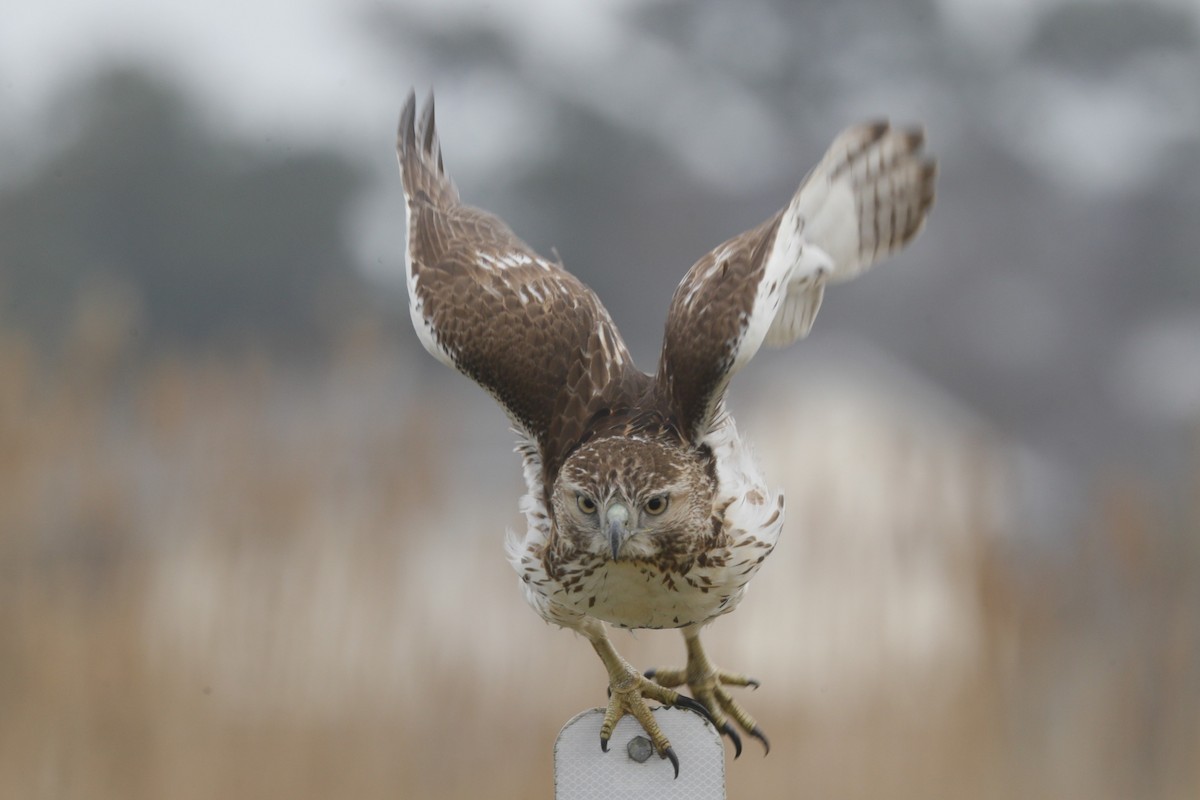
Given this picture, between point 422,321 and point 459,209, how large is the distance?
1.57 feet

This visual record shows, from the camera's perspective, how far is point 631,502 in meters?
2.62

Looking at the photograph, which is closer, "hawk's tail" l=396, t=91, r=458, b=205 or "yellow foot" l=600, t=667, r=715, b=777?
"yellow foot" l=600, t=667, r=715, b=777

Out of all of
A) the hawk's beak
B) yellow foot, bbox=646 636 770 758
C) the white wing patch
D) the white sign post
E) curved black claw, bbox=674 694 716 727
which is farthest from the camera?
yellow foot, bbox=646 636 770 758

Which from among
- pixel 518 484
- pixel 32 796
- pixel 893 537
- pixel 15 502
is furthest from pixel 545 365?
pixel 32 796

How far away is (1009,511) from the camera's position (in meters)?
3.95

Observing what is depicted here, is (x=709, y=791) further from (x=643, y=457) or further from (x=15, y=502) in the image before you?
(x=15, y=502)

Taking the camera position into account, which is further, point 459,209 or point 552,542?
point 459,209

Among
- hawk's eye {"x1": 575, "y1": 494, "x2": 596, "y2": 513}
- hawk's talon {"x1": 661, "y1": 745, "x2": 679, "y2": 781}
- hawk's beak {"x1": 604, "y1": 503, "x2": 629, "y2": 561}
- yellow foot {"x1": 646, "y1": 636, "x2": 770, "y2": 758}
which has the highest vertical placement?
hawk's eye {"x1": 575, "y1": 494, "x2": 596, "y2": 513}

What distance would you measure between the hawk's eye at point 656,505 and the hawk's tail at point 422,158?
1.06 metres

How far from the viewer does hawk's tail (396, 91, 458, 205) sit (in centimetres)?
337

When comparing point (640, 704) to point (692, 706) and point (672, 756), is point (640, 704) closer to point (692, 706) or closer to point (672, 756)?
point (692, 706)

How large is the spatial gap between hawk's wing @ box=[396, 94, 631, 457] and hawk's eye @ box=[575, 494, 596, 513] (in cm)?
25

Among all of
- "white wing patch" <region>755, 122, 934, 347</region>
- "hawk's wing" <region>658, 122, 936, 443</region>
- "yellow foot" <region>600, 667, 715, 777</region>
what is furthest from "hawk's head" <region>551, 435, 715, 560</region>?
"white wing patch" <region>755, 122, 934, 347</region>

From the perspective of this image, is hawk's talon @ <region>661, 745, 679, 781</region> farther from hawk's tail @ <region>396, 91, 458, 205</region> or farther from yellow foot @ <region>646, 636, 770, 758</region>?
hawk's tail @ <region>396, 91, 458, 205</region>
